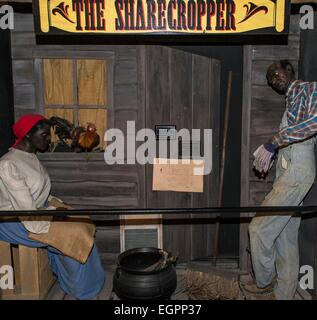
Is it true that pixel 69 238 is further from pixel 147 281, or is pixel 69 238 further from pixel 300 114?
pixel 300 114

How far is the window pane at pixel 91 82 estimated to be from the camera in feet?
16.7

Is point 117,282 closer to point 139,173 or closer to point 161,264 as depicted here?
point 161,264

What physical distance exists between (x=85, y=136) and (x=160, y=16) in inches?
66.8

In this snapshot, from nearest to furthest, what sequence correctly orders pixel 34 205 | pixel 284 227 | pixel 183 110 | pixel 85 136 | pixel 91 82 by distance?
1. pixel 34 205
2. pixel 284 227
3. pixel 85 136
4. pixel 91 82
5. pixel 183 110

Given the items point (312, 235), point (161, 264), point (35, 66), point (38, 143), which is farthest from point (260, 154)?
point (35, 66)

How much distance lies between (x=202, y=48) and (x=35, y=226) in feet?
9.24

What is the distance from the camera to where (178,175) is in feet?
17.4

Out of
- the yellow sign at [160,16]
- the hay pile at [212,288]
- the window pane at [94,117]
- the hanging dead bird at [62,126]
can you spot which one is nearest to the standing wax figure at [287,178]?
the hay pile at [212,288]

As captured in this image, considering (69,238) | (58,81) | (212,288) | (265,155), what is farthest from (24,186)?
(265,155)

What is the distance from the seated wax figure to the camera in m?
4.32

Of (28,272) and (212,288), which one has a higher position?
(28,272)

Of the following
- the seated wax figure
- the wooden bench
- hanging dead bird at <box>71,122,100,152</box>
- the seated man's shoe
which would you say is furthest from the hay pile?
hanging dead bird at <box>71,122,100,152</box>

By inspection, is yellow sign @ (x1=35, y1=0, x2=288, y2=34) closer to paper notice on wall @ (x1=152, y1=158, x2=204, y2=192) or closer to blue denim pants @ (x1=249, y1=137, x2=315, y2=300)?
blue denim pants @ (x1=249, y1=137, x2=315, y2=300)
